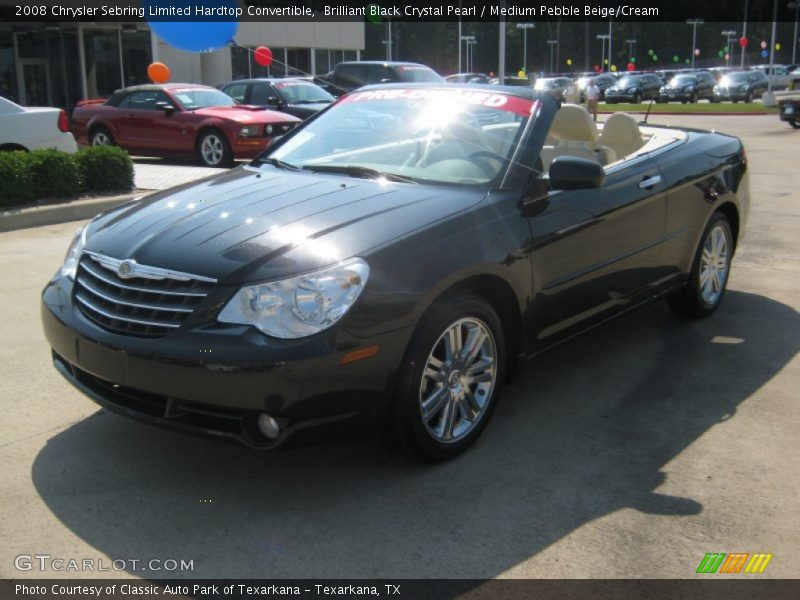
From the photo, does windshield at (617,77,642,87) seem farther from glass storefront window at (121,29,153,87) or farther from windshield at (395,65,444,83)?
windshield at (395,65,444,83)

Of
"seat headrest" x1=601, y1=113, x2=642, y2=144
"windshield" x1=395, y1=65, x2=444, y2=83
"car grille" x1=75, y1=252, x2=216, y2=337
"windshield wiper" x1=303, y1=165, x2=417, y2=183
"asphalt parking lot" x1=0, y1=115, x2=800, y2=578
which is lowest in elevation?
"asphalt parking lot" x1=0, y1=115, x2=800, y2=578

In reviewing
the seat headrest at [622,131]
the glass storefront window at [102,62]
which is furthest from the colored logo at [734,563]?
the glass storefront window at [102,62]

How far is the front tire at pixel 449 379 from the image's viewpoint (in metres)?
3.45

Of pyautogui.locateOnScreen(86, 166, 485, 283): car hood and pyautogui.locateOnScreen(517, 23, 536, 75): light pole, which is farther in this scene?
pyautogui.locateOnScreen(517, 23, 536, 75): light pole

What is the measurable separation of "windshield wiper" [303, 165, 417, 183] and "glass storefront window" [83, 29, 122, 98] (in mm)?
26241

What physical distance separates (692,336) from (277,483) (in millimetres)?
3199

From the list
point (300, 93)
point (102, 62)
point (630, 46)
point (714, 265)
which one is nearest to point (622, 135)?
point (714, 265)

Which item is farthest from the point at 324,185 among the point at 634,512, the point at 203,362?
the point at 634,512

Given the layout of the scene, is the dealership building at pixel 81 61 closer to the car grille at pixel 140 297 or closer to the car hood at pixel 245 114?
the car hood at pixel 245 114

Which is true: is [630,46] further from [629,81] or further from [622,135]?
[622,135]

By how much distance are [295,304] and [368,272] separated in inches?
12.5

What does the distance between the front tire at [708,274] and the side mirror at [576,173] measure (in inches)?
70.6

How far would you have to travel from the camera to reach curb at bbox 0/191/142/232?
28.8 ft

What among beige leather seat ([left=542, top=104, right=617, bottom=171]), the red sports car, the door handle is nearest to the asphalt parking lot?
the door handle
